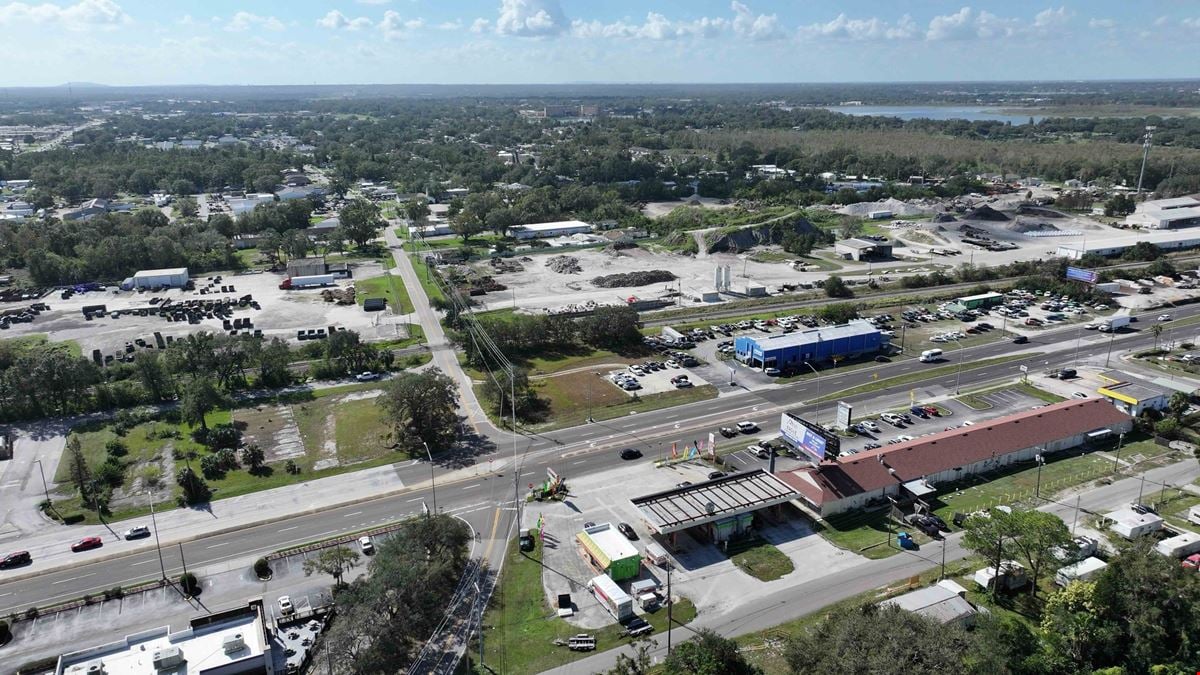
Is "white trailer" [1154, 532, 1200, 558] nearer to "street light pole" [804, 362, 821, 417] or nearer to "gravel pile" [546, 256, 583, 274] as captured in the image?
"street light pole" [804, 362, 821, 417]

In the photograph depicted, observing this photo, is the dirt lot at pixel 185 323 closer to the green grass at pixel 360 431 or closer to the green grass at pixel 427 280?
the green grass at pixel 427 280

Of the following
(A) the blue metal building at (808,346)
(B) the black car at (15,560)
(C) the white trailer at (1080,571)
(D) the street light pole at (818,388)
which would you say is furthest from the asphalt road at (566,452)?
(C) the white trailer at (1080,571)

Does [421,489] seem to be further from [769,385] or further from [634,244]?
[634,244]

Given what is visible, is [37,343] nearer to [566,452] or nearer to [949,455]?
[566,452]

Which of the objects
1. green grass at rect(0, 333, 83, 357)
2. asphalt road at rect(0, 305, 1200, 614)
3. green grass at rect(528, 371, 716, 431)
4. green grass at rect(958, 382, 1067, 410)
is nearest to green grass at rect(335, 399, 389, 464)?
asphalt road at rect(0, 305, 1200, 614)

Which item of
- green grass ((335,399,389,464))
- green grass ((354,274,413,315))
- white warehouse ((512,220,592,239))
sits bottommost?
green grass ((335,399,389,464))
